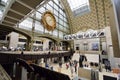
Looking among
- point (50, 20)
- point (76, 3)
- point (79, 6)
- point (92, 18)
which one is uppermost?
point (76, 3)

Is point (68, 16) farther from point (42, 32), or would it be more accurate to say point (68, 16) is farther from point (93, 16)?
point (42, 32)

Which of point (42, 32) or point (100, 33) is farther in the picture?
point (42, 32)

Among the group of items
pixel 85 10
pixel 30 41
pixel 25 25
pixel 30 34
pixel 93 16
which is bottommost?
pixel 30 41

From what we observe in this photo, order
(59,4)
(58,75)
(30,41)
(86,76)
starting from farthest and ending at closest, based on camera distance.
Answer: (59,4)
(30,41)
(86,76)
(58,75)

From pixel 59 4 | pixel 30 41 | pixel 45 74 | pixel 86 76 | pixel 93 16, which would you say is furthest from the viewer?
pixel 59 4

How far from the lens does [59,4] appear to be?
26.2 meters

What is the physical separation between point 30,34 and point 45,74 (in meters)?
14.2

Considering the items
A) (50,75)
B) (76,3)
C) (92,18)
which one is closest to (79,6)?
(76,3)

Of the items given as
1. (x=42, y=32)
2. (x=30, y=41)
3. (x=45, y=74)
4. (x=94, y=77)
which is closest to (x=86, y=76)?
(x=94, y=77)

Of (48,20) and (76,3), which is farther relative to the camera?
(76,3)

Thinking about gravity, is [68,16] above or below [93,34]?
above

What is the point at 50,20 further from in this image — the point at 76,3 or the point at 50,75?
the point at 50,75

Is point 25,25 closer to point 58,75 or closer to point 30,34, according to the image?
point 30,34

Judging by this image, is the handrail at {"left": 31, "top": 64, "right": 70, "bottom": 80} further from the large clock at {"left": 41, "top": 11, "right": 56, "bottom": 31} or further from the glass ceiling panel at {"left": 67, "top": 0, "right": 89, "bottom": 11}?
the glass ceiling panel at {"left": 67, "top": 0, "right": 89, "bottom": 11}
